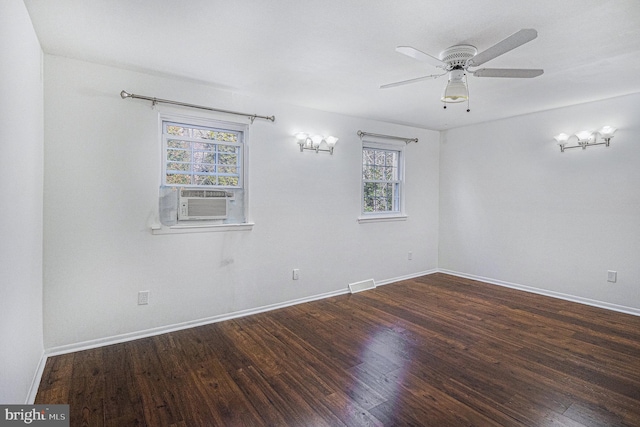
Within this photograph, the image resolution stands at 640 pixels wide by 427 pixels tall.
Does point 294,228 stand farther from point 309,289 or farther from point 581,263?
point 581,263

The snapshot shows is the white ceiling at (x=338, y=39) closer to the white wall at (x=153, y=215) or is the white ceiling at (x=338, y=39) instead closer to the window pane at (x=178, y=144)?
the white wall at (x=153, y=215)

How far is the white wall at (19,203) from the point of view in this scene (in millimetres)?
1518

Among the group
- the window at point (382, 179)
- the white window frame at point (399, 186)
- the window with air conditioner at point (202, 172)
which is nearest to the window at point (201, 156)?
the window with air conditioner at point (202, 172)

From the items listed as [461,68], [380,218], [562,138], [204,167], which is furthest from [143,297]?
[562,138]

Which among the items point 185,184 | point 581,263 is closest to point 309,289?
point 185,184

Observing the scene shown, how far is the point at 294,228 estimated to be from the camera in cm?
402

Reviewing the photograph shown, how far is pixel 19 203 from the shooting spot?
6.02 feet

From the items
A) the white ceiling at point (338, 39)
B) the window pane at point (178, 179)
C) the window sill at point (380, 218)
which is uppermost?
the white ceiling at point (338, 39)

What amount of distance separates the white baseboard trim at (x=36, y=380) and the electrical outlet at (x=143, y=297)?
0.75 m

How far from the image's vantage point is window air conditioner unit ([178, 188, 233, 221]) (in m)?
3.22

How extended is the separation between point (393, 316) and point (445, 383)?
131cm

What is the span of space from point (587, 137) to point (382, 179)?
2537 millimetres

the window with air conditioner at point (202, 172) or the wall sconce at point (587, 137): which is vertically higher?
the wall sconce at point (587, 137)

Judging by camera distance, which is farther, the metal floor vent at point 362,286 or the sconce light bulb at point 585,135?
the metal floor vent at point 362,286
